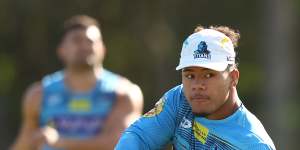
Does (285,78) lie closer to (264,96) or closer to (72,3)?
(264,96)

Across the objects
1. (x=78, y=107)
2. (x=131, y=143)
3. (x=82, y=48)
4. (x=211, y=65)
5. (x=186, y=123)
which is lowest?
(x=131, y=143)

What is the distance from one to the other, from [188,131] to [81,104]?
4.15 metres

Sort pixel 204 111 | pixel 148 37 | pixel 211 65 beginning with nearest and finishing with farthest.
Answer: pixel 211 65 → pixel 204 111 → pixel 148 37

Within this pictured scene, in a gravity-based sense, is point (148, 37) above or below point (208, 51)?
above

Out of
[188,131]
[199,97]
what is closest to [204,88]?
[199,97]

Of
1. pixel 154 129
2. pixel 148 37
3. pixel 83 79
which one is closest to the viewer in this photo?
pixel 154 129

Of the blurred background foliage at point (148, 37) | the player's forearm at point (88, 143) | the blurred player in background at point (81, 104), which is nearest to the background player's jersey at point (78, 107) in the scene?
the blurred player in background at point (81, 104)

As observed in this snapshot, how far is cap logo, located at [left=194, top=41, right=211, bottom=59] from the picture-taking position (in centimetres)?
720

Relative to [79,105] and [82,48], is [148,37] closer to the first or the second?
[82,48]

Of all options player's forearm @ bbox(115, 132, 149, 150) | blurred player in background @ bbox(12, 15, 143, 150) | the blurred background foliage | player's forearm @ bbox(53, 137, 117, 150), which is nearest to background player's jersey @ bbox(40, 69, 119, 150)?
blurred player in background @ bbox(12, 15, 143, 150)

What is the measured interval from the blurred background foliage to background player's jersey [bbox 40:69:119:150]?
37.9ft

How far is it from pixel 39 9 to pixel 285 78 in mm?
5316

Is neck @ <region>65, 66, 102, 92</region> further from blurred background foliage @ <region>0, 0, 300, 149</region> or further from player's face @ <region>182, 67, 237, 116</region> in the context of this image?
blurred background foliage @ <region>0, 0, 300, 149</region>

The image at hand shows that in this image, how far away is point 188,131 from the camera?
749 centimetres
